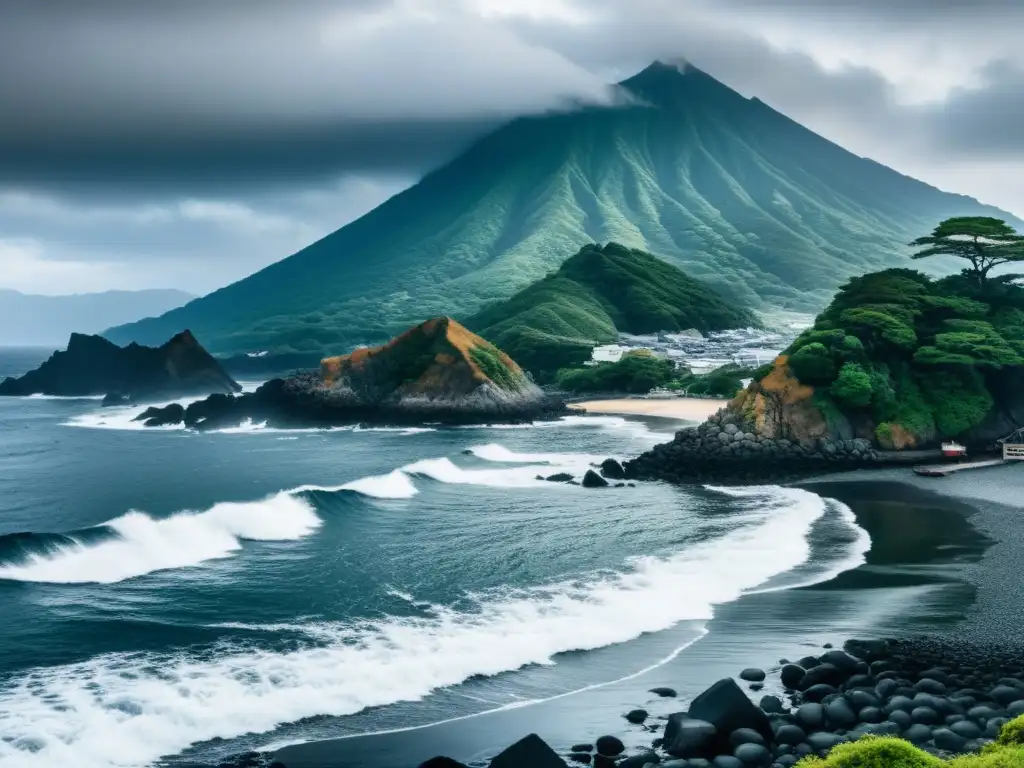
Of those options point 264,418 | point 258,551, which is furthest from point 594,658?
point 264,418

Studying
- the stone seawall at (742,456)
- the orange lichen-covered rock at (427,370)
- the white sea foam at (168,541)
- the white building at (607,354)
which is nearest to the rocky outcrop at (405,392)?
the orange lichen-covered rock at (427,370)

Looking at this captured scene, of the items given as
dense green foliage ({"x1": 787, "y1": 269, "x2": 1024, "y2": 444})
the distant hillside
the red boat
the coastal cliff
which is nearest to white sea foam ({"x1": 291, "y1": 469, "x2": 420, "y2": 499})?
the coastal cliff

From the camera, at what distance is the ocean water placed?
1550 cm

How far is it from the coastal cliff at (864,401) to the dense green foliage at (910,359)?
0.06 metres

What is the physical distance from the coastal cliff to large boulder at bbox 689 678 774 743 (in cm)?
2959

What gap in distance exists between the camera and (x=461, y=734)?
14.5 m

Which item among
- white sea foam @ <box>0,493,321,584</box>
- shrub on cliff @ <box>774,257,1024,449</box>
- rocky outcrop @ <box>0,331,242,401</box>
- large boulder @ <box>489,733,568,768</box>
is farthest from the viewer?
rocky outcrop @ <box>0,331,242,401</box>

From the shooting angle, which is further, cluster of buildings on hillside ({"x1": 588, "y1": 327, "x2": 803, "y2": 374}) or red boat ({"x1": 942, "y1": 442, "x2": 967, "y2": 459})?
cluster of buildings on hillside ({"x1": 588, "y1": 327, "x2": 803, "y2": 374})

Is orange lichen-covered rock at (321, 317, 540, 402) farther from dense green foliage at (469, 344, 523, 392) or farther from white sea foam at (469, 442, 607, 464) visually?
white sea foam at (469, 442, 607, 464)

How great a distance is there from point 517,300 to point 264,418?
8973 cm

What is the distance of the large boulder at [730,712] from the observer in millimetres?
13409

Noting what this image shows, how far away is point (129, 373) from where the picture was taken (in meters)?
103

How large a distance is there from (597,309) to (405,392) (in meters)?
84.2

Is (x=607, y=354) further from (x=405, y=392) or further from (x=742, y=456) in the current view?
(x=742, y=456)
